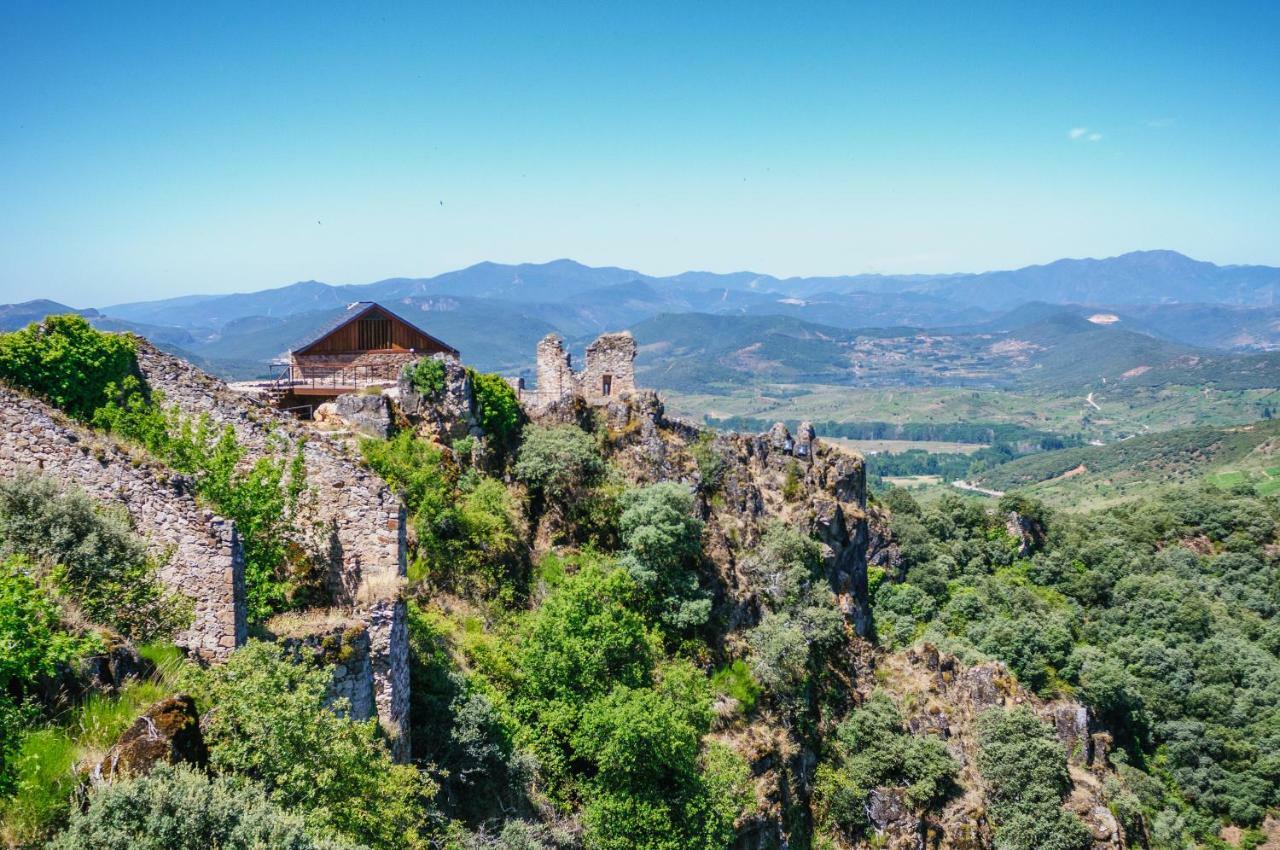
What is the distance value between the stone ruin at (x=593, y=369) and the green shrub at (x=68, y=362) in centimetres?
2046

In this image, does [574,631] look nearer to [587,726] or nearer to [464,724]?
[587,726]

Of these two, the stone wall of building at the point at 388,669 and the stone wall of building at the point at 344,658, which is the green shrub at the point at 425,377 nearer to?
the stone wall of building at the point at 388,669

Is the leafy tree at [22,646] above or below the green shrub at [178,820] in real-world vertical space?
above

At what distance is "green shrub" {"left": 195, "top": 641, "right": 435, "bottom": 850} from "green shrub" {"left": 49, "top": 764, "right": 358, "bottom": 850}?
637 millimetres

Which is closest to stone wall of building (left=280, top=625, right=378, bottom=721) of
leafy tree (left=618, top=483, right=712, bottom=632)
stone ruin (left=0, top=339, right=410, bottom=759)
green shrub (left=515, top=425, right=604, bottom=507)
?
stone ruin (left=0, top=339, right=410, bottom=759)

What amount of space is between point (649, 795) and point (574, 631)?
3.99 meters

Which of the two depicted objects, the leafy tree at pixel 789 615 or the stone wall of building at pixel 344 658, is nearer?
the stone wall of building at pixel 344 658

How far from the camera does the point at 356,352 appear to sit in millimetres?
30031

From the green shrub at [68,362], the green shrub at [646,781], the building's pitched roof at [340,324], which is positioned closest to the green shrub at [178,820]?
the green shrub at [646,781]

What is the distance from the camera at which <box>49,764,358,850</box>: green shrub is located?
8.37 meters

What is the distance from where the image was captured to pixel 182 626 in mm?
12312

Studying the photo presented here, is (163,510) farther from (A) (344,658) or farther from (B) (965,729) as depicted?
(B) (965,729)

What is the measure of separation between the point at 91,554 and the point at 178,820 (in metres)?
4.86

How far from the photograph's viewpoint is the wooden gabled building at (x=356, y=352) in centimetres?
2881
